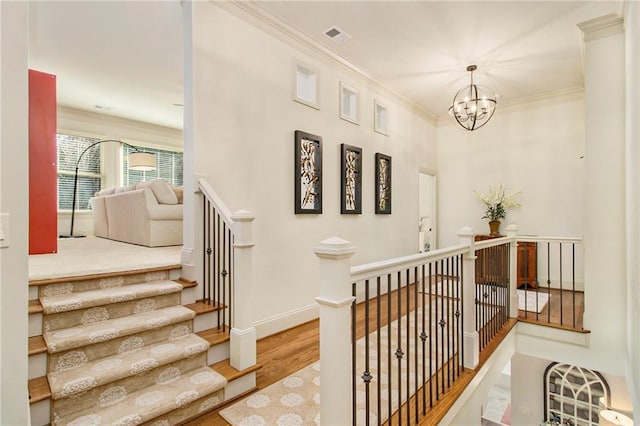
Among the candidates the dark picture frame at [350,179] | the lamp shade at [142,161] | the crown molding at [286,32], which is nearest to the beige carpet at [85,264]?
the dark picture frame at [350,179]

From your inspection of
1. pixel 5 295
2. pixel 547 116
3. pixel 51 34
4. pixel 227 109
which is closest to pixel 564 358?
pixel 547 116

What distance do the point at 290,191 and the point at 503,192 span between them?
4.36 m

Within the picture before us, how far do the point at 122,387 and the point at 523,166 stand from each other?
6.33 m

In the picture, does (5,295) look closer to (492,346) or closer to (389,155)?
(492,346)

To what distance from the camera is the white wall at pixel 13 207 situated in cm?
128

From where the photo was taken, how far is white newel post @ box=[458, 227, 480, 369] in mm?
2582

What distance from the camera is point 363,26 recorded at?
343 cm

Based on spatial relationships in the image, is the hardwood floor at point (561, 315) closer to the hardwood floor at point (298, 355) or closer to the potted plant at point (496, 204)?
the hardwood floor at point (298, 355)

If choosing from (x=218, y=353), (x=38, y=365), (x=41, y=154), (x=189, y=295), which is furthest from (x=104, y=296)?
(x=41, y=154)

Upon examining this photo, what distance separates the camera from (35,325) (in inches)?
74.9

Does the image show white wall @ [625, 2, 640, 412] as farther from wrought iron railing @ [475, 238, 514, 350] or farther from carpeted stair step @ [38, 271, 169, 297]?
carpeted stair step @ [38, 271, 169, 297]

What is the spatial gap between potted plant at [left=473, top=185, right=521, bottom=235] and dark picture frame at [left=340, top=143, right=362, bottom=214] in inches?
107

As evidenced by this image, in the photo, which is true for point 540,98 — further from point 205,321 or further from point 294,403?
point 205,321

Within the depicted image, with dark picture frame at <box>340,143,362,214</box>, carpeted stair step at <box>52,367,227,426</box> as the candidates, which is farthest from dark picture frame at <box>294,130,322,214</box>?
carpeted stair step at <box>52,367,227,426</box>
